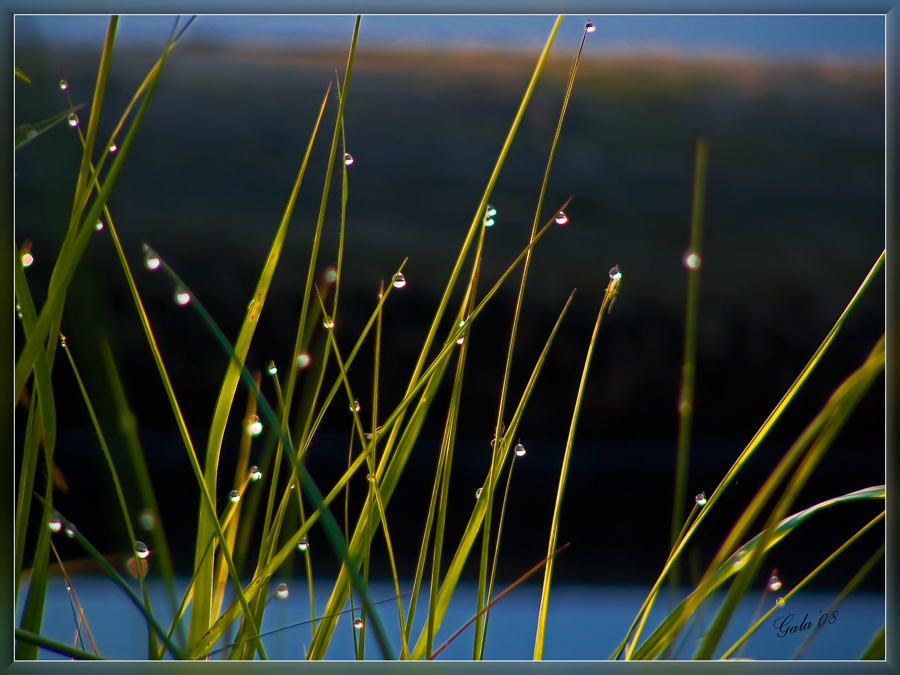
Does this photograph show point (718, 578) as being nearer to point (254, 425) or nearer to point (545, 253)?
point (254, 425)

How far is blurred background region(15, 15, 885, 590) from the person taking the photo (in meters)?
1.40

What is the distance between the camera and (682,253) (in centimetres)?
184

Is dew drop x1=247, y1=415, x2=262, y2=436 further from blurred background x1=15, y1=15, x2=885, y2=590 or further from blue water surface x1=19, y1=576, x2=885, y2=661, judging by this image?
blurred background x1=15, y1=15, x2=885, y2=590

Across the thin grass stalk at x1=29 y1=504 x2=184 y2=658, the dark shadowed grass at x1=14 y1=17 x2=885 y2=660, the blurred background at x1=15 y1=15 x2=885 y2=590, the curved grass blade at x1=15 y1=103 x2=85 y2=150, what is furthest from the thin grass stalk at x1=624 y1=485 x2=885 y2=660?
the blurred background at x1=15 y1=15 x2=885 y2=590

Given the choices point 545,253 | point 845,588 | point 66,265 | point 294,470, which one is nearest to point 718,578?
point 845,588

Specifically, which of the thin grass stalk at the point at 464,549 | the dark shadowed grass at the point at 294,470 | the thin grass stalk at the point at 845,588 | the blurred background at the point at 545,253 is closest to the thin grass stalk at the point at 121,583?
the dark shadowed grass at the point at 294,470

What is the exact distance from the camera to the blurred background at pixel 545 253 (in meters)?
1.40

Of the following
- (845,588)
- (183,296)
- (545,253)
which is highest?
(545,253)

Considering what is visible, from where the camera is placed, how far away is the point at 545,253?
5.89 feet

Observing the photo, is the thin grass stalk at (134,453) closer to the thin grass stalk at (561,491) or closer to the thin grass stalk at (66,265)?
the thin grass stalk at (66,265)

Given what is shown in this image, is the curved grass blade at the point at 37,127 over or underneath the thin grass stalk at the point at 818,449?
over

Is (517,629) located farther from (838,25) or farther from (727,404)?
(727,404)

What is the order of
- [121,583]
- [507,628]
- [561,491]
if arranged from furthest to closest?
[507,628], [561,491], [121,583]

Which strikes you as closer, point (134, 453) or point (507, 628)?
point (134, 453)
